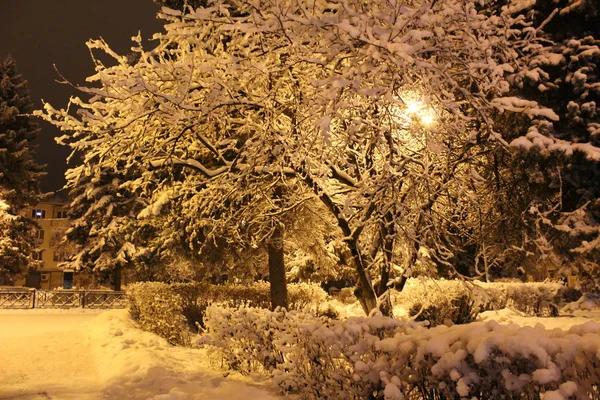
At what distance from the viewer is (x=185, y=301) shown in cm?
1475

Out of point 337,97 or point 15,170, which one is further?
point 15,170

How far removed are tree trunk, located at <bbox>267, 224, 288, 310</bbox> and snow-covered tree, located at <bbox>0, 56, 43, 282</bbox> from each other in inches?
909

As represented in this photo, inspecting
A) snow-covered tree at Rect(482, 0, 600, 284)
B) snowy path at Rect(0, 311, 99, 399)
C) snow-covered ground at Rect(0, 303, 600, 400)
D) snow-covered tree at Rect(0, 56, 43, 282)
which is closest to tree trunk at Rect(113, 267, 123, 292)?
snow-covered tree at Rect(0, 56, 43, 282)

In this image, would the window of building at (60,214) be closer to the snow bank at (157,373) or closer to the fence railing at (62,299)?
the fence railing at (62,299)

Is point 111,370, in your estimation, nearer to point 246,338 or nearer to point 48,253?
point 246,338

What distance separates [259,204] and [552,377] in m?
7.76

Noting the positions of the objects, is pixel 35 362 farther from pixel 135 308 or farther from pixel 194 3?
pixel 194 3

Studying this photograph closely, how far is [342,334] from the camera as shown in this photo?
5.61m

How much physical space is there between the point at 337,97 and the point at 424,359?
2858mm

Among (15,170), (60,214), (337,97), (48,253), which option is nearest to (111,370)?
(337,97)

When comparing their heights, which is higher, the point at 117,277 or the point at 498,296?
the point at 117,277

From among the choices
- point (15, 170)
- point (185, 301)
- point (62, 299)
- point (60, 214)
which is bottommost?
point (62, 299)

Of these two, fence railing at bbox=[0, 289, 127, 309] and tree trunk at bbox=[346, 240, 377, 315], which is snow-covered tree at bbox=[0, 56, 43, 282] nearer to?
fence railing at bbox=[0, 289, 127, 309]

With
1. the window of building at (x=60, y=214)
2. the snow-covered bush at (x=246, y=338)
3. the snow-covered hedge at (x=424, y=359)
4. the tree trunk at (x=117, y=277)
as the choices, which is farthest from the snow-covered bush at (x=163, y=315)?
the window of building at (x=60, y=214)
